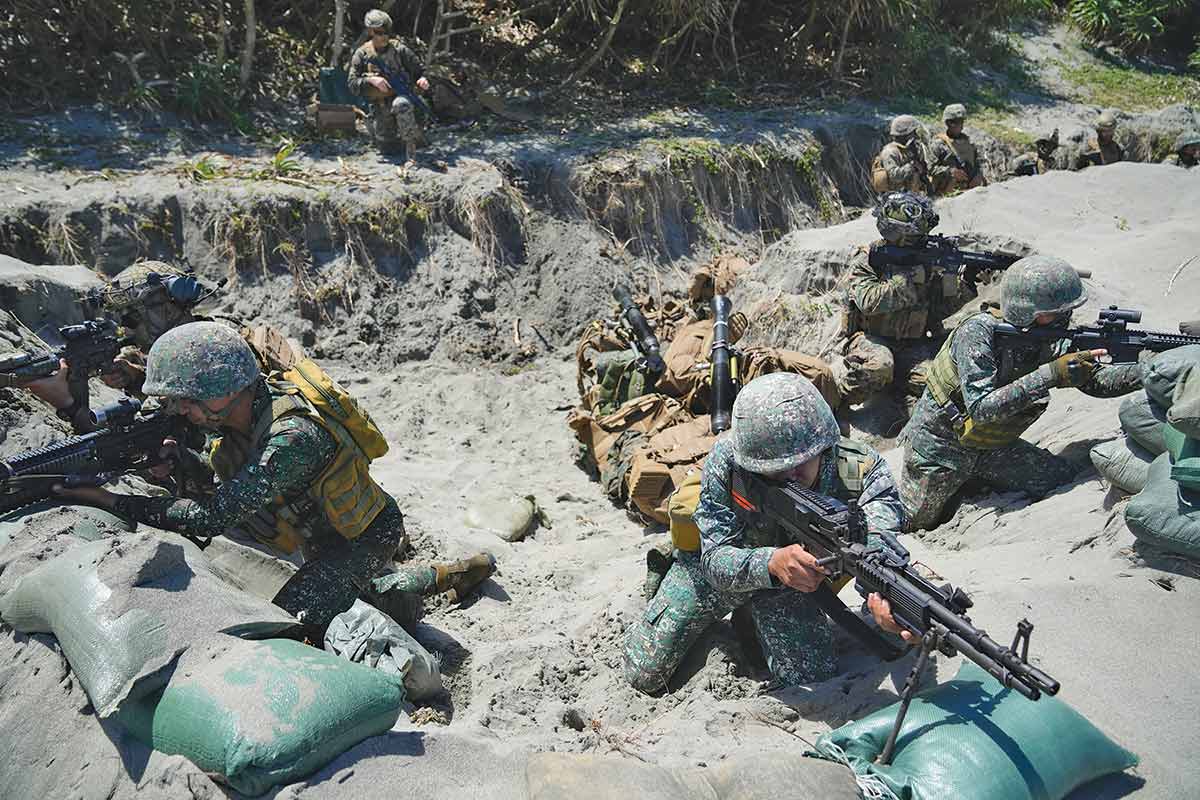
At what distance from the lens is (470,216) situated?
9.94 m

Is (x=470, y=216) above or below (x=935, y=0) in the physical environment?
below

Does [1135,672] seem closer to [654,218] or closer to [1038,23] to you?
[654,218]

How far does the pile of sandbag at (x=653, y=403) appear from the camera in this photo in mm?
6281

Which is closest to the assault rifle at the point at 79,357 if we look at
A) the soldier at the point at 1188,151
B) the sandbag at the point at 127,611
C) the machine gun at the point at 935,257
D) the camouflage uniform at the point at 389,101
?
the sandbag at the point at 127,611

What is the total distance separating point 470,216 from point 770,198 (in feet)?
12.9

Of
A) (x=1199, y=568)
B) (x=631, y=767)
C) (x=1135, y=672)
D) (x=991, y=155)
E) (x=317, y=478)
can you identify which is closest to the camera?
(x=631, y=767)

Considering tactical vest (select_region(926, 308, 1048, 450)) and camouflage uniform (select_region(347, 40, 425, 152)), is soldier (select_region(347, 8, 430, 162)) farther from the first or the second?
tactical vest (select_region(926, 308, 1048, 450))

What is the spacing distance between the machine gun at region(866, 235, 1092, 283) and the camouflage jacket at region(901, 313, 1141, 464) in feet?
5.22

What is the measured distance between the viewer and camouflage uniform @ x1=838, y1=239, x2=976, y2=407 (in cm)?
695

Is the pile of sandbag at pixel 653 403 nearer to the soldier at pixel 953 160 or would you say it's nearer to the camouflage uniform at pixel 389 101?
the camouflage uniform at pixel 389 101

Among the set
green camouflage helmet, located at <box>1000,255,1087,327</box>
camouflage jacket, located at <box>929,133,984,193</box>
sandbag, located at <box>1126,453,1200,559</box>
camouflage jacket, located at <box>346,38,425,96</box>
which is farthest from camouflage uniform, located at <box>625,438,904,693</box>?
camouflage jacket, located at <box>346,38,425,96</box>

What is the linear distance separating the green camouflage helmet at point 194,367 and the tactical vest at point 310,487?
22cm

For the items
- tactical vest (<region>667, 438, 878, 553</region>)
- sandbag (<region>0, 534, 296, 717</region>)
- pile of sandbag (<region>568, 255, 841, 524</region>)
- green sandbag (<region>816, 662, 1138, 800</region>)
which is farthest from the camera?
pile of sandbag (<region>568, 255, 841, 524</region>)

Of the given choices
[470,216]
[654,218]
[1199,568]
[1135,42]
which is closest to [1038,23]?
[1135,42]
